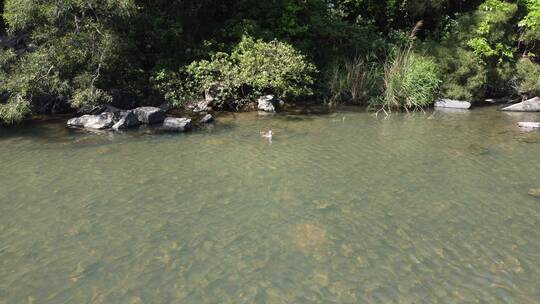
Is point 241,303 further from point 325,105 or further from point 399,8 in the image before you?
point 399,8

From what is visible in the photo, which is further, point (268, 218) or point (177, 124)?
point (177, 124)

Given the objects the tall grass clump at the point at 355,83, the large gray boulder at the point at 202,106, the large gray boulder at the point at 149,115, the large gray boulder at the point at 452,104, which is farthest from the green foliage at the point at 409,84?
the large gray boulder at the point at 149,115

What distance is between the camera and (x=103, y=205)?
784cm

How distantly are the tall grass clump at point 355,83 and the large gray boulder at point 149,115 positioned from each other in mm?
5896

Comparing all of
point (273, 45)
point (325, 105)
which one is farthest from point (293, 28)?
point (325, 105)

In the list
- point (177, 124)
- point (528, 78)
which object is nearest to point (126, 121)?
point (177, 124)

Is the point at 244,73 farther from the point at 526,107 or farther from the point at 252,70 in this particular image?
the point at 526,107

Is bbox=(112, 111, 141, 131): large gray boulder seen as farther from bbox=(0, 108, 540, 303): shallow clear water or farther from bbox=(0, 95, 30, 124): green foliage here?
bbox=(0, 95, 30, 124): green foliage

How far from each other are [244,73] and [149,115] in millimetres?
3058

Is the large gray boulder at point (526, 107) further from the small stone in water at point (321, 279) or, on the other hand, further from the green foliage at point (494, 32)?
the small stone in water at point (321, 279)

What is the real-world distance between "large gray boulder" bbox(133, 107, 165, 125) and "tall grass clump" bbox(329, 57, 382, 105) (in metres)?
5.90

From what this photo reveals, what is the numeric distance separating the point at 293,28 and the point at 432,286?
12535 mm

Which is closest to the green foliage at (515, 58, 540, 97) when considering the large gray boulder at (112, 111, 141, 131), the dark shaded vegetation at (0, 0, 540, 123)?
the dark shaded vegetation at (0, 0, 540, 123)

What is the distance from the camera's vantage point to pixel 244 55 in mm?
14648
